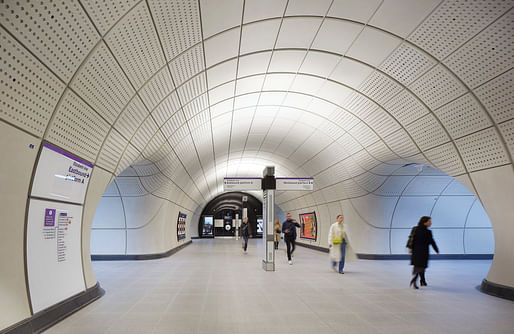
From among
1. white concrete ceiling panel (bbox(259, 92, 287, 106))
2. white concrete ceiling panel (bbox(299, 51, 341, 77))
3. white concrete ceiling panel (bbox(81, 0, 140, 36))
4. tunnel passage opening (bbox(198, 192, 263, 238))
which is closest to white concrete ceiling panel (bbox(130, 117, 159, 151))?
white concrete ceiling panel (bbox(81, 0, 140, 36))

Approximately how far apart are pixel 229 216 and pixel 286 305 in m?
39.1

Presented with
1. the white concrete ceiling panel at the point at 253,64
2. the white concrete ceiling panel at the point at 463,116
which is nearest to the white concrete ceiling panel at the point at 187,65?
the white concrete ceiling panel at the point at 253,64

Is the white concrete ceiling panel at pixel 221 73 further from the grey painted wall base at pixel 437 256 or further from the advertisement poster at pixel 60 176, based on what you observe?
the grey painted wall base at pixel 437 256

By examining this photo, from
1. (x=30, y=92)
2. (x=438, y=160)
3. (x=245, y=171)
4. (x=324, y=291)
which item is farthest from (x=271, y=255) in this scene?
(x=245, y=171)

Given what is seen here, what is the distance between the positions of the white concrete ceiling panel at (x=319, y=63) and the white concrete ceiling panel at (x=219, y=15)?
2.44 meters

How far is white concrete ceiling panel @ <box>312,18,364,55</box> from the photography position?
6.90m

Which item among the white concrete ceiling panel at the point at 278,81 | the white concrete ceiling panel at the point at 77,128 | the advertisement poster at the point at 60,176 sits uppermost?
the white concrete ceiling panel at the point at 278,81

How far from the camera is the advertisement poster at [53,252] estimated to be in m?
4.88

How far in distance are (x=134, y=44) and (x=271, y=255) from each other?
764 cm

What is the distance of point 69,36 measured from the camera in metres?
4.17

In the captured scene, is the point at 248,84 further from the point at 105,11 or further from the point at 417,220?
the point at 417,220

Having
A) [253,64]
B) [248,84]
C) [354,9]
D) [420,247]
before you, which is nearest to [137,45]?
[253,64]

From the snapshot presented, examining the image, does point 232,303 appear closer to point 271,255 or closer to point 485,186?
point 271,255

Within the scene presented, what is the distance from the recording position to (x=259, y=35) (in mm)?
7262
